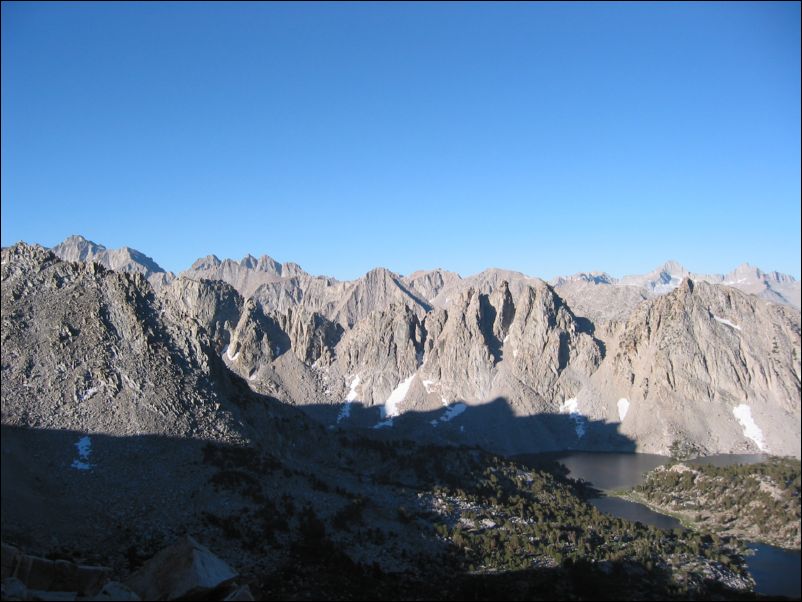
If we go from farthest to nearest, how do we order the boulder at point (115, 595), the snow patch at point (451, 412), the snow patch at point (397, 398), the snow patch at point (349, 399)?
the snow patch at point (349, 399)
the snow patch at point (397, 398)
the snow patch at point (451, 412)
the boulder at point (115, 595)

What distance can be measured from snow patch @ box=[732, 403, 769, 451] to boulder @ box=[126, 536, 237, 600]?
122320 mm

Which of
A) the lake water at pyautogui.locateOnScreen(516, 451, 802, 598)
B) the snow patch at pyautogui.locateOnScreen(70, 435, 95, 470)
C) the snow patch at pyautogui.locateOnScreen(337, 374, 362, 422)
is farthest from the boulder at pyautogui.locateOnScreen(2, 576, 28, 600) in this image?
the snow patch at pyautogui.locateOnScreen(337, 374, 362, 422)

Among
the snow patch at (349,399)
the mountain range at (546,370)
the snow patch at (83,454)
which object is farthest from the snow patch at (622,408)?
the snow patch at (83,454)

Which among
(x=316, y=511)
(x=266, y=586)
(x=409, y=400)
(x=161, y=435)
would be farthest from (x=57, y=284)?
(x=409, y=400)

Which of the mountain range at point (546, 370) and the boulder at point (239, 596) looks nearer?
the boulder at point (239, 596)

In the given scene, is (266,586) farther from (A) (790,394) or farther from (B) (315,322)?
(B) (315,322)

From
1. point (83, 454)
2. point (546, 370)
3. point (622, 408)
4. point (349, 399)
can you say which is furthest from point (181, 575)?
point (546, 370)

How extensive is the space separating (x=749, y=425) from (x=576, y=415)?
4150 centimetres

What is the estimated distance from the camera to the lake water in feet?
146

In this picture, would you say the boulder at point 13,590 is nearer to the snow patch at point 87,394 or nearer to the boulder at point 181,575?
the boulder at point 181,575

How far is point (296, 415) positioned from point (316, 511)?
3290 cm

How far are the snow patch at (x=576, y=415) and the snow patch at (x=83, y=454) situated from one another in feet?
405

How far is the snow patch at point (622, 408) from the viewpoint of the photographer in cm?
14788

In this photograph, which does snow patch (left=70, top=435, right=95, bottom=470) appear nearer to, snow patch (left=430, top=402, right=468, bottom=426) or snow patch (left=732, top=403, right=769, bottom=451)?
snow patch (left=430, top=402, right=468, bottom=426)
